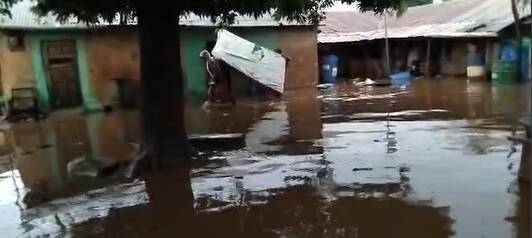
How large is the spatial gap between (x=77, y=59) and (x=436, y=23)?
1771 cm

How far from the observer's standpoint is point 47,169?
34.3 ft

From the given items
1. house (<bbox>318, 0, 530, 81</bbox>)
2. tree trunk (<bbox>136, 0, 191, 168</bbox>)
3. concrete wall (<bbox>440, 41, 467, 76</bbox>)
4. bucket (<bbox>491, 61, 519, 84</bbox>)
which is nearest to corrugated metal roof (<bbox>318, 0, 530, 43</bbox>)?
house (<bbox>318, 0, 530, 81</bbox>)

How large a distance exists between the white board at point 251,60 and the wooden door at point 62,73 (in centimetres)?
453

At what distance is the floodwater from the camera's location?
20.8 ft

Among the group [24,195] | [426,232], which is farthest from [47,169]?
[426,232]

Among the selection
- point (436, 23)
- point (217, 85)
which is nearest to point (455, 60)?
point (436, 23)

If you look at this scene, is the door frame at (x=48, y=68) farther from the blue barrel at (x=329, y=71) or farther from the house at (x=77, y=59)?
the blue barrel at (x=329, y=71)

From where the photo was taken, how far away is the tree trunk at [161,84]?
951cm

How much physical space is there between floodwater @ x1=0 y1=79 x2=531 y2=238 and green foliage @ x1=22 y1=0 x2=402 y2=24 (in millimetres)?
2329

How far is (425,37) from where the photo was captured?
2842 cm

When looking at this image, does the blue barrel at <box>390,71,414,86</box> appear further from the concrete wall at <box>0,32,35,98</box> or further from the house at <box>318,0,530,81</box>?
the concrete wall at <box>0,32,35,98</box>

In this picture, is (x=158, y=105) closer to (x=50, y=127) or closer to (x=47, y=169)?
(x=47, y=169)

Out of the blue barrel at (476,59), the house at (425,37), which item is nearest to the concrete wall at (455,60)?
the house at (425,37)

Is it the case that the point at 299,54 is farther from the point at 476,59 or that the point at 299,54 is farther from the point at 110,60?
the point at 110,60
